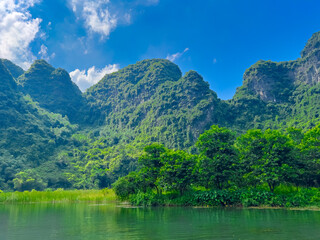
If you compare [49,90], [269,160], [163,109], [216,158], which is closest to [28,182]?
[163,109]

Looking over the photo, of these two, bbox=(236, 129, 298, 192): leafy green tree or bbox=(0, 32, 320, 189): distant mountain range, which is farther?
bbox=(0, 32, 320, 189): distant mountain range

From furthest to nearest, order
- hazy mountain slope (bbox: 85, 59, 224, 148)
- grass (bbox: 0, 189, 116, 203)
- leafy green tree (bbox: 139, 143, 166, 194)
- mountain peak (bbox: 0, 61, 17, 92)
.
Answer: mountain peak (bbox: 0, 61, 17, 92) → hazy mountain slope (bbox: 85, 59, 224, 148) → grass (bbox: 0, 189, 116, 203) → leafy green tree (bbox: 139, 143, 166, 194)

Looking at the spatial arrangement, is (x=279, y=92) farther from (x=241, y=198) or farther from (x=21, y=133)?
(x=21, y=133)

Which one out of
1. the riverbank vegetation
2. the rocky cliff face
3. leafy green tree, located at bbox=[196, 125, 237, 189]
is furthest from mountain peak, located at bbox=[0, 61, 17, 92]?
leafy green tree, located at bbox=[196, 125, 237, 189]

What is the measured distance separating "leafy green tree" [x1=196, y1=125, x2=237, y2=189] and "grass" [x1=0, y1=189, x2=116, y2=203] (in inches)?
861

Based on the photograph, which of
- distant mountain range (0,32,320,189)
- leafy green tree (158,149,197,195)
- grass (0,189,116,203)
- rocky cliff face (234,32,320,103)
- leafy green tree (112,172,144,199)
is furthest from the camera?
rocky cliff face (234,32,320,103)

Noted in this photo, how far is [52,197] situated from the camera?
151 ft

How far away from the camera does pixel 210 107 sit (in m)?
127

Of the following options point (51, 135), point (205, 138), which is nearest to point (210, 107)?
point (51, 135)

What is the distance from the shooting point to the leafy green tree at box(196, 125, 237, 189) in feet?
100

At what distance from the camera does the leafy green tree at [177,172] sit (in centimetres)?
3275

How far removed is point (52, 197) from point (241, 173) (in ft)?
111

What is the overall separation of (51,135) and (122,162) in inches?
2209

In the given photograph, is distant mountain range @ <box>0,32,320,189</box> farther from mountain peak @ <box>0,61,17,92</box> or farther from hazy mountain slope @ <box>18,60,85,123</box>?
hazy mountain slope @ <box>18,60,85,123</box>
